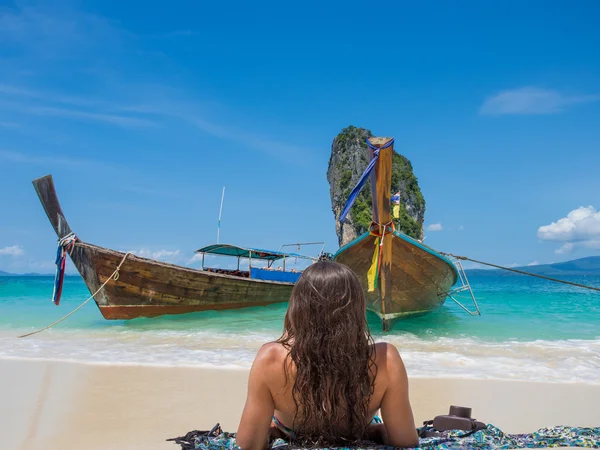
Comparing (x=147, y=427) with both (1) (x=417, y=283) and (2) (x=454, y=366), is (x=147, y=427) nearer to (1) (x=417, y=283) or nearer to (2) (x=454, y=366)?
(2) (x=454, y=366)

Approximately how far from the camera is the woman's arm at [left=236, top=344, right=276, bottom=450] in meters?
1.85

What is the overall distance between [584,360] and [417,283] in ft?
11.6

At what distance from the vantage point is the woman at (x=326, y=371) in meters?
1.80

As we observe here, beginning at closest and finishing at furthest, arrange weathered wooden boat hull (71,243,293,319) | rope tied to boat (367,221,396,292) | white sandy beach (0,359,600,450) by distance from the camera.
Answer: white sandy beach (0,359,600,450), rope tied to boat (367,221,396,292), weathered wooden boat hull (71,243,293,319)

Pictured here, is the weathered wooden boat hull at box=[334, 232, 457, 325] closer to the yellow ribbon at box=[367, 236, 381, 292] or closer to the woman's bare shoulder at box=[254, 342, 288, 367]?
the yellow ribbon at box=[367, 236, 381, 292]

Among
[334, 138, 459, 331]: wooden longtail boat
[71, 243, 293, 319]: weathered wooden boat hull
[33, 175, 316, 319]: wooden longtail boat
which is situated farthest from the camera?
[71, 243, 293, 319]: weathered wooden boat hull

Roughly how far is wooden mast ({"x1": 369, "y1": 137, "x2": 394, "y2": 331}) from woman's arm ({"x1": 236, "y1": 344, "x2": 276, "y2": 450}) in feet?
18.7

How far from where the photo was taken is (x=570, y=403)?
4465 millimetres

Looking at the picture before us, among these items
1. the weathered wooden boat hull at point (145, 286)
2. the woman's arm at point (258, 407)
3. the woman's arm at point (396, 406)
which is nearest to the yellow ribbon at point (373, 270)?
the weathered wooden boat hull at point (145, 286)

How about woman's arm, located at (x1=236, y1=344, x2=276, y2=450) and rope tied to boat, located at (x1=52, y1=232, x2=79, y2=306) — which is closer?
woman's arm, located at (x1=236, y1=344, x2=276, y2=450)

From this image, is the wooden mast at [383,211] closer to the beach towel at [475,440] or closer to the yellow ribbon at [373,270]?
the yellow ribbon at [373,270]

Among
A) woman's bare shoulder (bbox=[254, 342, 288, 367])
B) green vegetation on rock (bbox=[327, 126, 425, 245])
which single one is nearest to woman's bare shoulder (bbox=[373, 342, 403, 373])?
woman's bare shoulder (bbox=[254, 342, 288, 367])

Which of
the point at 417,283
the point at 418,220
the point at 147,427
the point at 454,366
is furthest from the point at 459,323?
the point at 418,220

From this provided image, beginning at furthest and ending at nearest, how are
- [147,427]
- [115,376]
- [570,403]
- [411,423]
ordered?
[115,376]
[570,403]
[147,427]
[411,423]
